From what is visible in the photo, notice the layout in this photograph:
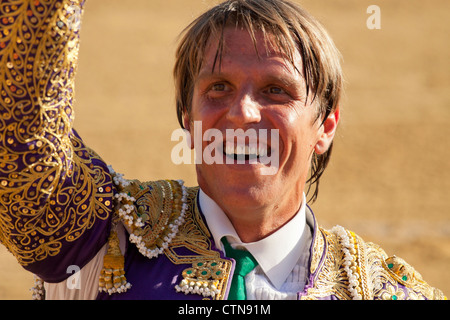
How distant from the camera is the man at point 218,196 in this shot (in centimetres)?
218

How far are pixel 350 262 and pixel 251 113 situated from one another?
626 mm

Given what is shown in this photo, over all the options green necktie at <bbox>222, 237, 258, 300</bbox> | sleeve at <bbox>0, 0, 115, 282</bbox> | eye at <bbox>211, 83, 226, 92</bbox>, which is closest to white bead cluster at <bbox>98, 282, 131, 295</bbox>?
sleeve at <bbox>0, 0, 115, 282</bbox>

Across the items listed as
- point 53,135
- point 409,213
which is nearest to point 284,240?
point 53,135

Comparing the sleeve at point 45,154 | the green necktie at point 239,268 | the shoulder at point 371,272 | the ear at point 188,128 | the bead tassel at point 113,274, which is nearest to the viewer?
the sleeve at point 45,154

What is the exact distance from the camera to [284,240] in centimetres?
260

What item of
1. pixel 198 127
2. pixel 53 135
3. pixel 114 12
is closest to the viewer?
pixel 53 135

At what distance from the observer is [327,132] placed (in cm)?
280

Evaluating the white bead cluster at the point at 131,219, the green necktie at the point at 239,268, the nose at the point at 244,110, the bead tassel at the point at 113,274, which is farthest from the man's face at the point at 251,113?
the bead tassel at the point at 113,274

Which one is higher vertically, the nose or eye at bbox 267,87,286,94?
eye at bbox 267,87,286,94

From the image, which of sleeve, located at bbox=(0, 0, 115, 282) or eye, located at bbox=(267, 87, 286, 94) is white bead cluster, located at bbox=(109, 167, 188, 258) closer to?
sleeve, located at bbox=(0, 0, 115, 282)

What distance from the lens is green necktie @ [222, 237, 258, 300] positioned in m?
2.45

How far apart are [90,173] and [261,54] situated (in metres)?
0.64

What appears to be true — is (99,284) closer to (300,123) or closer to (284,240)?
(284,240)

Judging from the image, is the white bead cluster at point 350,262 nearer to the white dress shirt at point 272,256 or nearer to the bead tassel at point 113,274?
the white dress shirt at point 272,256
